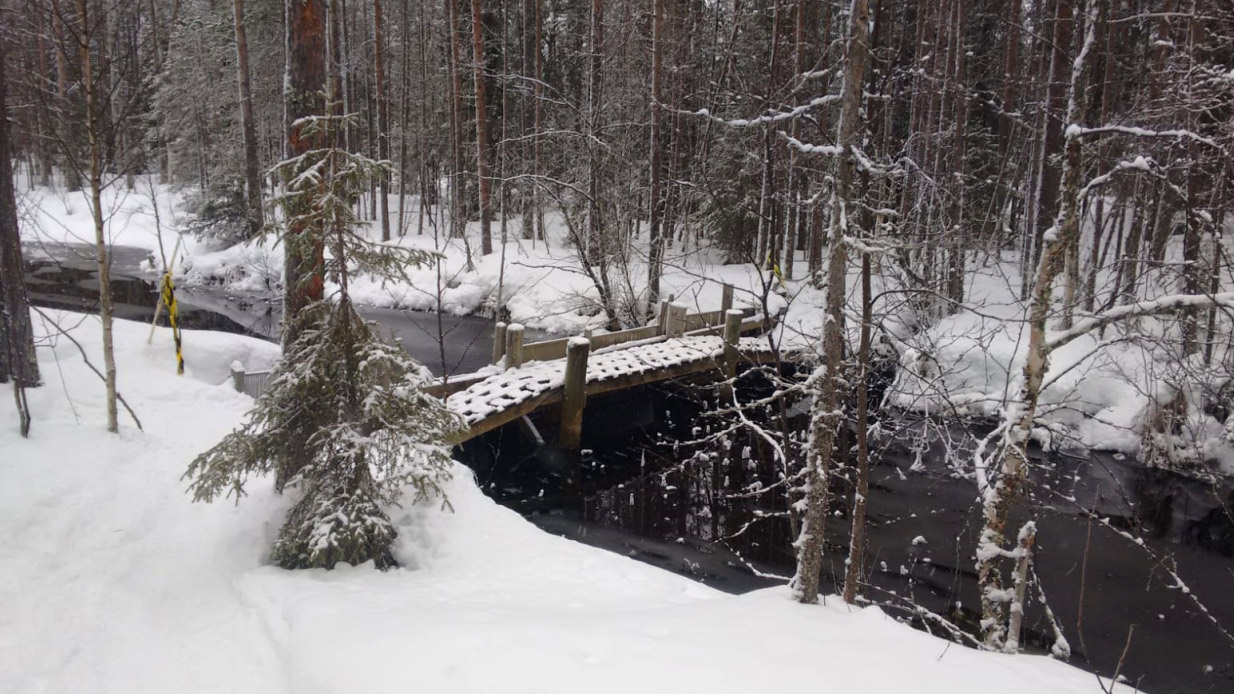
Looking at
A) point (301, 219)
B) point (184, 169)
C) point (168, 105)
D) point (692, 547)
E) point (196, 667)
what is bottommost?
point (692, 547)

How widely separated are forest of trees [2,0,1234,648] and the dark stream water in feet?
4.60

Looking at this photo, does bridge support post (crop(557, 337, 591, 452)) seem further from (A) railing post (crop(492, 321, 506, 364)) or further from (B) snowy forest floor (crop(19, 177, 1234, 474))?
(B) snowy forest floor (crop(19, 177, 1234, 474))

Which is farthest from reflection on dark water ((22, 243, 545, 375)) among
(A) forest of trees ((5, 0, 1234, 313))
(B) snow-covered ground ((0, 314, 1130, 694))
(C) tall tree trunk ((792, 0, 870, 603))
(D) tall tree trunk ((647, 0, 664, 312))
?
(C) tall tree trunk ((792, 0, 870, 603))

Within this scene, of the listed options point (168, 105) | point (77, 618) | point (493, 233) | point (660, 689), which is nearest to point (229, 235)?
point (493, 233)

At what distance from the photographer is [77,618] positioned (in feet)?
15.5

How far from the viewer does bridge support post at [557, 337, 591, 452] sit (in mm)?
11141

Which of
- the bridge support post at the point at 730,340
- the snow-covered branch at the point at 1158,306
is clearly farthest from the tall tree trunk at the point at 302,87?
the bridge support post at the point at 730,340

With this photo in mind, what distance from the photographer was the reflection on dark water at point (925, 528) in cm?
731

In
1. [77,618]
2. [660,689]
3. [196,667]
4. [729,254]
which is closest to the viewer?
[660,689]

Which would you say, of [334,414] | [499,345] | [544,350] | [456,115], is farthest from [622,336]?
[456,115]

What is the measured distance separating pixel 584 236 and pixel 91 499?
43.6ft

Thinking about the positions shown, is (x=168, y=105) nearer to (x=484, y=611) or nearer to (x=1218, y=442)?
(x=484, y=611)

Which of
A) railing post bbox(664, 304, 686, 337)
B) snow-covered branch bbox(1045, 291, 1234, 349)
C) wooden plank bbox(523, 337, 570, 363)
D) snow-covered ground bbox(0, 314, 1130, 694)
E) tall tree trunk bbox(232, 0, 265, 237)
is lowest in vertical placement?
snow-covered ground bbox(0, 314, 1130, 694)

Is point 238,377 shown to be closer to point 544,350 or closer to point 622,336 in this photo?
point 544,350
